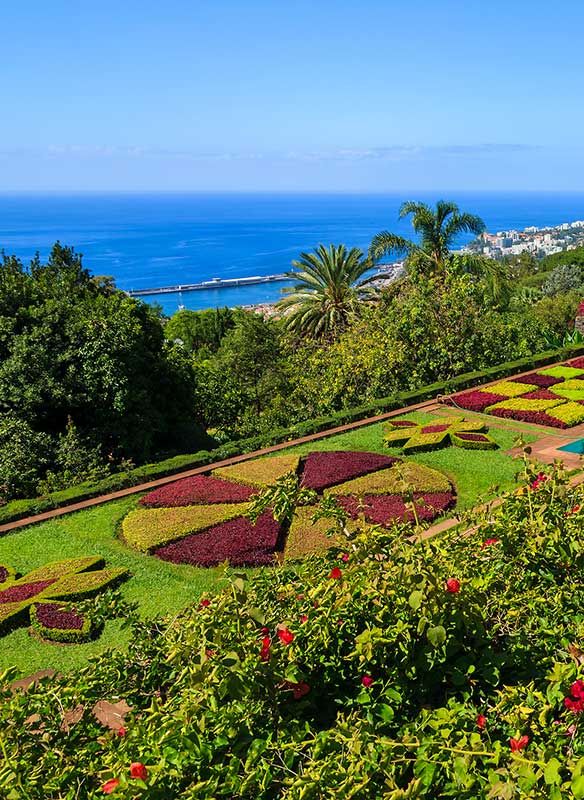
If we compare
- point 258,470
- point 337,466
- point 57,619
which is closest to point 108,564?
point 57,619

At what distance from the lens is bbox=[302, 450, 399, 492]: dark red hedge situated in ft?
40.8

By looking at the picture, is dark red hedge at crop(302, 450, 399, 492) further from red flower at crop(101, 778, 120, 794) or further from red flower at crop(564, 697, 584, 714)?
red flower at crop(101, 778, 120, 794)

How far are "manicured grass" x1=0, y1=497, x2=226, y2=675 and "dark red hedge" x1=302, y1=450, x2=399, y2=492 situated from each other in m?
3.26

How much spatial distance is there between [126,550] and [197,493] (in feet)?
7.10

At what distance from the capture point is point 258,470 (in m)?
13.1

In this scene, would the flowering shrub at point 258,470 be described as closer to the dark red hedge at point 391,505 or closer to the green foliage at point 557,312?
the dark red hedge at point 391,505

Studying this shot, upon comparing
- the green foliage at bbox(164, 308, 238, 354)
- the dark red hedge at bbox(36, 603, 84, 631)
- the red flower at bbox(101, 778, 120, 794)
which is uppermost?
the green foliage at bbox(164, 308, 238, 354)

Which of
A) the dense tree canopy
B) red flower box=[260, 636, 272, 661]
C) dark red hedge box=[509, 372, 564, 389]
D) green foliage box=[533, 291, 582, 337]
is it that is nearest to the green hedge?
dark red hedge box=[509, 372, 564, 389]

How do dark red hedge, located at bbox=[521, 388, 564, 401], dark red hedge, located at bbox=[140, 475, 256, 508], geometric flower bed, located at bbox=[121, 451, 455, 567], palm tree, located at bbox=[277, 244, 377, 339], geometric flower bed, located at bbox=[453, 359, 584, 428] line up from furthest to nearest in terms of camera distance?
palm tree, located at bbox=[277, 244, 377, 339], dark red hedge, located at bbox=[521, 388, 564, 401], geometric flower bed, located at bbox=[453, 359, 584, 428], dark red hedge, located at bbox=[140, 475, 256, 508], geometric flower bed, located at bbox=[121, 451, 455, 567]

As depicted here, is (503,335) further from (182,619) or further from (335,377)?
(182,619)

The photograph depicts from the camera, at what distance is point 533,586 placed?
595cm

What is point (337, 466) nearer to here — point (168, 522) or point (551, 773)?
point (168, 522)

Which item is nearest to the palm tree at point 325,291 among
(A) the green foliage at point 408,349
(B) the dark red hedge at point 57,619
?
(A) the green foliage at point 408,349

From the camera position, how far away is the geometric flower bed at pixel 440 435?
14031mm
